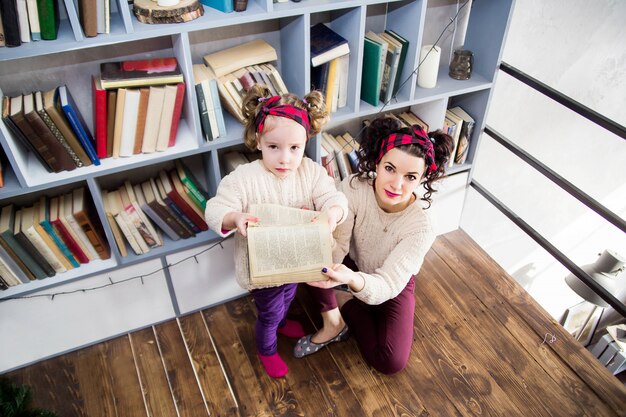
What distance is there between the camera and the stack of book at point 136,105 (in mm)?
1472

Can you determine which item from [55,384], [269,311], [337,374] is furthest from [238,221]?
[55,384]

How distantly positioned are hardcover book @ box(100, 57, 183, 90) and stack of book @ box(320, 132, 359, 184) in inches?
25.7

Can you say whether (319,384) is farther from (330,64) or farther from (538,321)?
(330,64)

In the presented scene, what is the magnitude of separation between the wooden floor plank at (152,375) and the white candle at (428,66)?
151cm

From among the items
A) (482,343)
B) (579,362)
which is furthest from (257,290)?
(579,362)

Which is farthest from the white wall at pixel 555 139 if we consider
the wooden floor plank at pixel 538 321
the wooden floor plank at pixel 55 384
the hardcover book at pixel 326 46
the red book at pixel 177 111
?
the wooden floor plank at pixel 55 384

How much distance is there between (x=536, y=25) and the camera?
8.36 feet

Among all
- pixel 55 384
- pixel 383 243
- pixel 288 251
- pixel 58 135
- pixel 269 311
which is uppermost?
pixel 58 135

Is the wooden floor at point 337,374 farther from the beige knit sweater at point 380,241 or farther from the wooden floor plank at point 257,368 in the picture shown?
the beige knit sweater at point 380,241

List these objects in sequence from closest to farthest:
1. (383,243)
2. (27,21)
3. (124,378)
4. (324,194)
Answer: (27,21) → (324,194) → (383,243) → (124,378)

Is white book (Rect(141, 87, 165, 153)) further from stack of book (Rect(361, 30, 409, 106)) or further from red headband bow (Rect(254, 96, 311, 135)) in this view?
stack of book (Rect(361, 30, 409, 106))

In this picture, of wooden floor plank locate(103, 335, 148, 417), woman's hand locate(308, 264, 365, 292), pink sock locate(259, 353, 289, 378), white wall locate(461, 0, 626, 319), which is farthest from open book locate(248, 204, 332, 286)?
white wall locate(461, 0, 626, 319)

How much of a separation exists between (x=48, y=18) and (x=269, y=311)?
1091mm

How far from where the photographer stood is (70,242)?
1.69 metres
